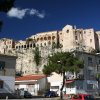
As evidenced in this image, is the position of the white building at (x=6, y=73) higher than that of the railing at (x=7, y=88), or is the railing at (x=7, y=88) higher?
the white building at (x=6, y=73)

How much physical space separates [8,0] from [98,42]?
132508 mm

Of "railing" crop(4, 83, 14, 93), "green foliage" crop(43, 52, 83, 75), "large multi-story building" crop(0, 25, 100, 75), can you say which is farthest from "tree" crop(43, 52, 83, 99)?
"large multi-story building" crop(0, 25, 100, 75)

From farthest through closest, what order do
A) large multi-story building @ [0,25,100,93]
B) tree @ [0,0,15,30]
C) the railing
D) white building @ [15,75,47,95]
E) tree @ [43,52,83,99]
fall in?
large multi-story building @ [0,25,100,93], white building @ [15,75,47,95], the railing, tree @ [43,52,83,99], tree @ [0,0,15,30]

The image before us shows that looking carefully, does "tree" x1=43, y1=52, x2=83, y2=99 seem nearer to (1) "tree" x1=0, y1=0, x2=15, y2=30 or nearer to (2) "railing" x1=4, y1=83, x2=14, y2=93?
(2) "railing" x1=4, y1=83, x2=14, y2=93

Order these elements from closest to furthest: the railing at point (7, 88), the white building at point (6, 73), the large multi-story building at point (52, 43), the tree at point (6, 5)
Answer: the tree at point (6, 5)
the white building at point (6, 73)
the railing at point (7, 88)
the large multi-story building at point (52, 43)

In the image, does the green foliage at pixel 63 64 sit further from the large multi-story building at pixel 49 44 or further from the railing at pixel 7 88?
the large multi-story building at pixel 49 44

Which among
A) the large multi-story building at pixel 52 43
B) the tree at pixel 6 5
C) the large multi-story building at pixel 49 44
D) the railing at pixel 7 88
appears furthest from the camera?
the large multi-story building at pixel 52 43

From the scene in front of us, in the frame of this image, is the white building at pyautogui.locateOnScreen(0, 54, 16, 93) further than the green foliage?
Yes

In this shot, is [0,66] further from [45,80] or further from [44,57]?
[44,57]

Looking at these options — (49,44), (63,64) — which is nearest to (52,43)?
(49,44)

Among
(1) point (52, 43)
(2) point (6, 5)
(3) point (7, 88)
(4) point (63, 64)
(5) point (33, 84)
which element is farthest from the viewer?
(1) point (52, 43)

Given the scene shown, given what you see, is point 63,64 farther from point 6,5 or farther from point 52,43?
point 52,43

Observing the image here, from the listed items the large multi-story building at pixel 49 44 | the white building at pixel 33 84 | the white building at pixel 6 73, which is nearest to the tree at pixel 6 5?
the white building at pixel 6 73

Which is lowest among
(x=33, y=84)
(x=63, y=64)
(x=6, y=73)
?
(x=33, y=84)
